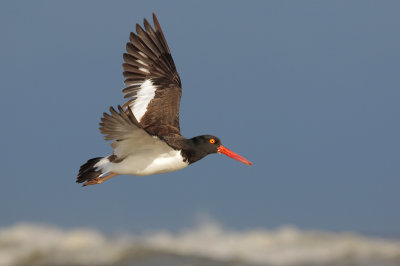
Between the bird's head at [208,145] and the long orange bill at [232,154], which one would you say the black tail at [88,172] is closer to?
the bird's head at [208,145]

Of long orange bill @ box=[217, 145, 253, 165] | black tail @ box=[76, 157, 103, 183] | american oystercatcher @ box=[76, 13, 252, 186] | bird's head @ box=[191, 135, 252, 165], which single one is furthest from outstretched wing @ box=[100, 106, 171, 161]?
long orange bill @ box=[217, 145, 253, 165]

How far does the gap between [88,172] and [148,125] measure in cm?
172

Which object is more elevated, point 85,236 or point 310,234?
point 310,234

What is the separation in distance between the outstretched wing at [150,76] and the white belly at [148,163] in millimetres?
1804

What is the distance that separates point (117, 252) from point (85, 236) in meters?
1.27

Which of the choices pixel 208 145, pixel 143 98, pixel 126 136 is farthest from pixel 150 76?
pixel 126 136

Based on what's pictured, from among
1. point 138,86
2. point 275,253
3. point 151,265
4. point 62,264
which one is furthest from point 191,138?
point 275,253

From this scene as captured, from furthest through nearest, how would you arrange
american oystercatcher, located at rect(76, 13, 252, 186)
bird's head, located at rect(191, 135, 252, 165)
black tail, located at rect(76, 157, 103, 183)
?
1. bird's head, located at rect(191, 135, 252, 165)
2. black tail, located at rect(76, 157, 103, 183)
3. american oystercatcher, located at rect(76, 13, 252, 186)

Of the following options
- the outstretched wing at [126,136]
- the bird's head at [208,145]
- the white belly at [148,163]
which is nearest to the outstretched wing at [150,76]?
the bird's head at [208,145]

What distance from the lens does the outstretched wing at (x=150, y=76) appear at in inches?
431

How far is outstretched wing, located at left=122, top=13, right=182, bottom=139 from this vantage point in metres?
10.9

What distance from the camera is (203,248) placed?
46.5 feet

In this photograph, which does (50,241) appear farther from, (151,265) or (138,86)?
(138,86)

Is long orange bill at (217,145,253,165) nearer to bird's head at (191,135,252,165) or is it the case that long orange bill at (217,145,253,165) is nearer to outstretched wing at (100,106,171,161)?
bird's head at (191,135,252,165)
